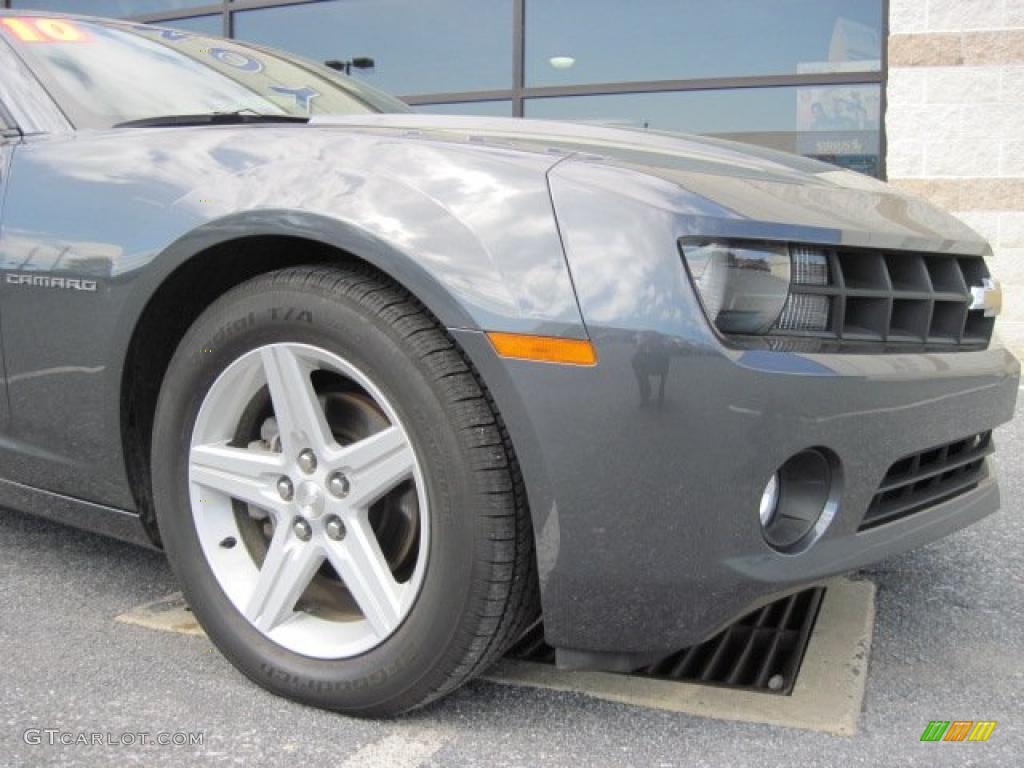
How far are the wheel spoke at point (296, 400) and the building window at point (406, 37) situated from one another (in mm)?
6533

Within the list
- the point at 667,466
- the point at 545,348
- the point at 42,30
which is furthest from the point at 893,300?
the point at 42,30

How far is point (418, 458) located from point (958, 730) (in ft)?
3.74

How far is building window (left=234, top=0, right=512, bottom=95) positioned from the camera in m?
8.15

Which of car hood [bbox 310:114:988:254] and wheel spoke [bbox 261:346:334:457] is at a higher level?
car hood [bbox 310:114:988:254]

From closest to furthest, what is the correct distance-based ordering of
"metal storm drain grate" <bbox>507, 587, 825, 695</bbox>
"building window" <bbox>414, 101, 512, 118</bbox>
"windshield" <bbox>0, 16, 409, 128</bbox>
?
"metal storm drain grate" <bbox>507, 587, 825, 695</bbox>
"windshield" <bbox>0, 16, 409, 128</bbox>
"building window" <bbox>414, 101, 512, 118</bbox>

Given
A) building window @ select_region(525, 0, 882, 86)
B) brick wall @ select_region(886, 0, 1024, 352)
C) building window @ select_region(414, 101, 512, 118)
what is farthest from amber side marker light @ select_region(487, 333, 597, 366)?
building window @ select_region(414, 101, 512, 118)

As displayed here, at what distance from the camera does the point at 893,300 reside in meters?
1.97

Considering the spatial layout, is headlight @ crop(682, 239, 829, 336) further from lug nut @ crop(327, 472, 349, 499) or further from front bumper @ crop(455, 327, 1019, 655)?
lug nut @ crop(327, 472, 349, 499)

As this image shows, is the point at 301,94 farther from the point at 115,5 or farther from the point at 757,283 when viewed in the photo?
the point at 115,5

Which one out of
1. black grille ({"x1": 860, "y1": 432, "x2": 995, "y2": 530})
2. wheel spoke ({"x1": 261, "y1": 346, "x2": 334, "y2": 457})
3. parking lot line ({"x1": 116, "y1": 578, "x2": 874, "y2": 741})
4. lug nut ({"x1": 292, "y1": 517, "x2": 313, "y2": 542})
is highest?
wheel spoke ({"x1": 261, "y1": 346, "x2": 334, "y2": 457})

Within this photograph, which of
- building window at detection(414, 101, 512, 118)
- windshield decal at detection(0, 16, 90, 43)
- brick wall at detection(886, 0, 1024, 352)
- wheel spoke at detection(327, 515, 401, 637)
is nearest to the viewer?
wheel spoke at detection(327, 515, 401, 637)

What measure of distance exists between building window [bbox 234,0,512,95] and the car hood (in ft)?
19.8

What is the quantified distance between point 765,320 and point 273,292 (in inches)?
35.6

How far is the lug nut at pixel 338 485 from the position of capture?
194 cm
